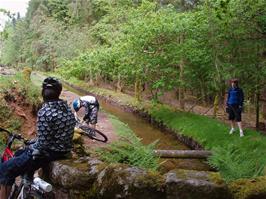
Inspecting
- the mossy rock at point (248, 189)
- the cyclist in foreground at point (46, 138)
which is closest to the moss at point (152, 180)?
the mossy rock at point (248, 189)

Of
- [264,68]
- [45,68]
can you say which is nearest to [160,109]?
[264,68]

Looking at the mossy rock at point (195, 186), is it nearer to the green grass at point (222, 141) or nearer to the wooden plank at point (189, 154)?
the green grass at point (222, 141)

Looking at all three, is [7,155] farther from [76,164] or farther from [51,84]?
[51,84]

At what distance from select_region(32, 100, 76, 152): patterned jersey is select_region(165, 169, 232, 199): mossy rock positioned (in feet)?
5.64

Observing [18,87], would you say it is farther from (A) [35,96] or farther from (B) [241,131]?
(B) [241,131]

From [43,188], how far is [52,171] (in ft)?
3.68

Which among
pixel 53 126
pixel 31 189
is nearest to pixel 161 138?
pixel 53 126

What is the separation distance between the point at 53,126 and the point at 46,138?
20cm

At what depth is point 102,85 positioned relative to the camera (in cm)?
4972

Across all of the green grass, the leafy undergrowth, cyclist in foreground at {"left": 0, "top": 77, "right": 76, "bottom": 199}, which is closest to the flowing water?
the green grass

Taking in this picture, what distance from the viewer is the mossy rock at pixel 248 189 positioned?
561 cm

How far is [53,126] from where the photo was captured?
6188 millimetres

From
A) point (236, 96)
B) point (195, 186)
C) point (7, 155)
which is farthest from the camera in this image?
point (236, 96)

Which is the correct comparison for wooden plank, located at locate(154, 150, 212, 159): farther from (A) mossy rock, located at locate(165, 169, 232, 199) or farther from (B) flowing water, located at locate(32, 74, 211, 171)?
(A) mossy rock, located at locate(165, 169, 232, 199)
